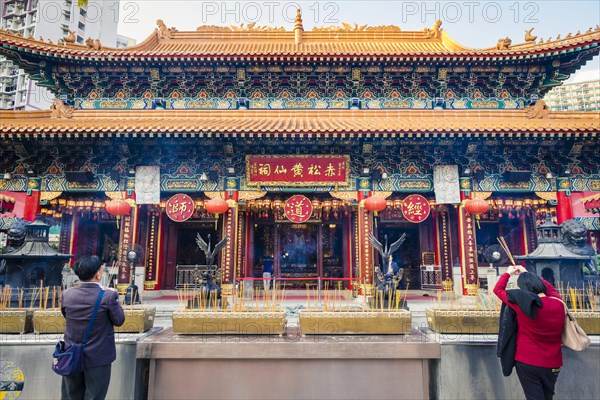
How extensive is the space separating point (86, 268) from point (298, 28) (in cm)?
1286

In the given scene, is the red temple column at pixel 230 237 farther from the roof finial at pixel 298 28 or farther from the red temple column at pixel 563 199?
the red temple column at pixel 563 199

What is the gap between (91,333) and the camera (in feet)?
10.2

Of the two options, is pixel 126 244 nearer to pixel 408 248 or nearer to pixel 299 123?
pixel 299 123

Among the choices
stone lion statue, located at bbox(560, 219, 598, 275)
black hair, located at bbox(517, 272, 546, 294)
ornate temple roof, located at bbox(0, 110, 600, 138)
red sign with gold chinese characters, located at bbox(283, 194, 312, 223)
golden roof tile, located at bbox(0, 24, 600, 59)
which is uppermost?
golden roof tile, located at bbox(0, 24, 600, 59)


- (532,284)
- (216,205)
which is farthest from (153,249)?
(532,284)

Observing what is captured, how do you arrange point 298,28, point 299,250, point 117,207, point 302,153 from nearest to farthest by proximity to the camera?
point 117,207 < point 302,153 < point 299,250 < point 298,28

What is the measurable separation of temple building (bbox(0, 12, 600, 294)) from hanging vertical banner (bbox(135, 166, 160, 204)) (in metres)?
0.03

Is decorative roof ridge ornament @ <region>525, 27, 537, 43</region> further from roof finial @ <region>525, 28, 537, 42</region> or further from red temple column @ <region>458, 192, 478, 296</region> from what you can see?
red temple column @ <region>458, 192, 478, 296</region>

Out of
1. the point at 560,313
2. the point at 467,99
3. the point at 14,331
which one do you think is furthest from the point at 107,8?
the point at 560,313

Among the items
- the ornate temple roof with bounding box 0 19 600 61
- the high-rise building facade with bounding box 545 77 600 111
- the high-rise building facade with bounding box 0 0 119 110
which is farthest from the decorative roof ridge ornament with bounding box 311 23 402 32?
the high-rise building facade with bounding box 545 77 600 111

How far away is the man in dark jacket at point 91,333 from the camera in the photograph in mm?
3100

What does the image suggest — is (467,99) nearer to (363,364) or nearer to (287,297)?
(287,297)

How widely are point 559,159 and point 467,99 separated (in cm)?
321

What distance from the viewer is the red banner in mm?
10039
